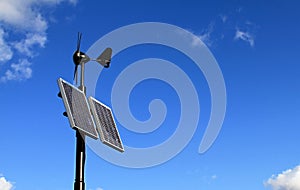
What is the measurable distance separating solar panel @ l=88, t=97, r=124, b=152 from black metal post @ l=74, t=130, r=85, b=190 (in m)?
0.69

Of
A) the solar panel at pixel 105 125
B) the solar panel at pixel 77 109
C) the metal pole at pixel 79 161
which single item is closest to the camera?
the metal pole at pixel 79 161

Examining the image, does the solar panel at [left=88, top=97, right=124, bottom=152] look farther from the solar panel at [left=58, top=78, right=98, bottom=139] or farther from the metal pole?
the metal pole

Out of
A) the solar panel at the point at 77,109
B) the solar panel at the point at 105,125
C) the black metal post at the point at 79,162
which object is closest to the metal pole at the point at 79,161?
the black metal post at the point at 79,162

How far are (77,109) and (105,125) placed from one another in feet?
4.98

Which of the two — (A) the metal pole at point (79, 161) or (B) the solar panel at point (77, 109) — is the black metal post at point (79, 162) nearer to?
(A) the metal pole at point (79, 161)

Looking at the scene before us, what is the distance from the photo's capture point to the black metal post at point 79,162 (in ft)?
31.5

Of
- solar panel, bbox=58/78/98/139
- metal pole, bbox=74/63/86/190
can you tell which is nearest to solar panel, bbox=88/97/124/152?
solar panel, bbox=58/78/98/139

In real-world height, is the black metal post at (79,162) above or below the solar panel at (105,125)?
below

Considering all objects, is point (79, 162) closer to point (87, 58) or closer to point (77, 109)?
point (77, 109)

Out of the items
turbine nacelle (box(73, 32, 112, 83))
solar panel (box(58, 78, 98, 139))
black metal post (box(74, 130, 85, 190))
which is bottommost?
black metal post (box(74, 130, 85, 190))

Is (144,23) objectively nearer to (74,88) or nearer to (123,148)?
(74,88)

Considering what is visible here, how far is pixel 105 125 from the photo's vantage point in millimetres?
11805

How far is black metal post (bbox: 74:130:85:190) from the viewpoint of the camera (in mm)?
9594

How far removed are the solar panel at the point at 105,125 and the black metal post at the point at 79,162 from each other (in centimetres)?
69
